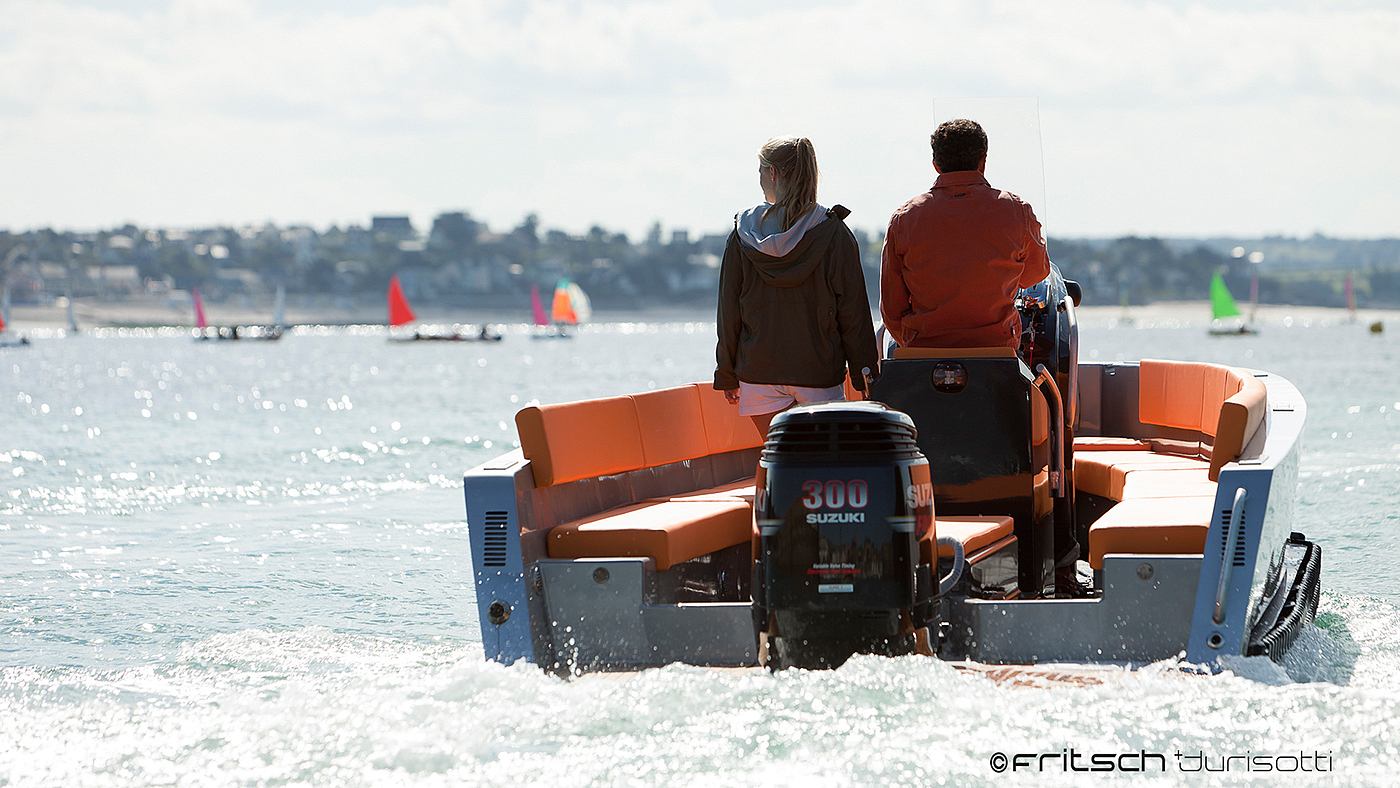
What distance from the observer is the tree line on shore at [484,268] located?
149875 millimetres

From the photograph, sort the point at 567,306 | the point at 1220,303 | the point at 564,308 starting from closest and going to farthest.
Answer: the point at 1220,303 → the point at 564,308 → the point at 567,306

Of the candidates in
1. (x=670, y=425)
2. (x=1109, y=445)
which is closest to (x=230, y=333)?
(x=1109, y=445)

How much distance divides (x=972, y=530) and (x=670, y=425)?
5.76 feet

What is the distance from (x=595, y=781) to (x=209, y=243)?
623 ft

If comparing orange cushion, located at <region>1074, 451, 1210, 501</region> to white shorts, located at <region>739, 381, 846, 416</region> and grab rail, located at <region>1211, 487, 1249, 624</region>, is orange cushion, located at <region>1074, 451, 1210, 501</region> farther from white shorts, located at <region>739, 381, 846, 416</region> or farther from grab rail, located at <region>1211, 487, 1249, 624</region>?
white shorts, located at <region>739, 381, 846, 416</region>

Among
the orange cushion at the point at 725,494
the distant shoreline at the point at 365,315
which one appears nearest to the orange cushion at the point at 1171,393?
the orange cushion at the point at 725,494

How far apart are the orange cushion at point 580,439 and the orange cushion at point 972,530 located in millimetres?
1290

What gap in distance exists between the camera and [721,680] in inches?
159

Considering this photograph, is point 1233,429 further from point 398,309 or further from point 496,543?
point 398,309

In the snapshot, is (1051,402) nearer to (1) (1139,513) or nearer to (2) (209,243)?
(1) (1139,513)

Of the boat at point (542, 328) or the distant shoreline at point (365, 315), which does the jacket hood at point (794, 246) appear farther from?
the distant shoreline at point (365, 315)

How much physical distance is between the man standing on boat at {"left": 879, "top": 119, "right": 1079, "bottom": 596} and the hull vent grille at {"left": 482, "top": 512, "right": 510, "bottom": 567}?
1617 millimetres

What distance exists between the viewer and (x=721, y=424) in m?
6.34

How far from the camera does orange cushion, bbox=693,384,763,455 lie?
6.27 metres
